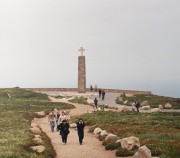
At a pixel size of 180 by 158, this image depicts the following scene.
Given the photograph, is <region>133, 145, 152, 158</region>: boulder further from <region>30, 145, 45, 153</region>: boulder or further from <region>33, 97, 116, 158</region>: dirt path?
<region>30, 145, 45, 153</region>: boulder

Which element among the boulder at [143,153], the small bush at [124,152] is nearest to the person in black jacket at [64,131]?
the small bush at [124,152]

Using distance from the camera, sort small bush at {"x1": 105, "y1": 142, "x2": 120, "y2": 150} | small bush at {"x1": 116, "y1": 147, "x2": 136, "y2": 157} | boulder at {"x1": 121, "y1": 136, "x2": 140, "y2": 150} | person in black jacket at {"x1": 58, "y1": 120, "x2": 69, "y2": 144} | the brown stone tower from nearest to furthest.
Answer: small bush at {"x1": 116, "y1": 147, "x2": 136, "y2": 157} → boulder at {"x1": 121, "y1": 136, "x2": 140, "y2": 150} → small bush at {"x1": 105, "y1": 142, "x2": 120, "y2": 150} → person in black jacket at {"x1": 58, "y1": 120, "x2": 69, "y2": 144} → the brown stone tower

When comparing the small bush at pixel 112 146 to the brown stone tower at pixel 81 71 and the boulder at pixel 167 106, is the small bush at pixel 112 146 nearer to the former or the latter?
the boulder at pixel 167 106

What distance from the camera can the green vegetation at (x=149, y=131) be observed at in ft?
86.1

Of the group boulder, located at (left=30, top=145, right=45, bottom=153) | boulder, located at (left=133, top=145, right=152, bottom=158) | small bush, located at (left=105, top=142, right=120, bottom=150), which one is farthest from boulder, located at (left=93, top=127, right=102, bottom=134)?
boulder, located at (left=133, top=145, right=152, bottom=158)

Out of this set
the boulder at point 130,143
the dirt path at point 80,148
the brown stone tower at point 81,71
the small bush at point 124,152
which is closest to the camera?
the small bush at point 124,152

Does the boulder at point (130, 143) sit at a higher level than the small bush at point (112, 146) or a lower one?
higher

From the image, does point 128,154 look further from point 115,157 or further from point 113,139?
point 113,139

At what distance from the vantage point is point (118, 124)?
141 ft

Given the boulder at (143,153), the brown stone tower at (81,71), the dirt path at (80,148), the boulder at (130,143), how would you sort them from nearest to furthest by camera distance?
the boulder at (143,153) → the boulder at (130,143) → the dirt path at (80,148) → the brown stone tower at (81,71)

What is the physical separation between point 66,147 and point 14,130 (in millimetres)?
7462

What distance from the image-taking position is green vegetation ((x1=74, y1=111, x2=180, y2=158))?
26234 millimetres

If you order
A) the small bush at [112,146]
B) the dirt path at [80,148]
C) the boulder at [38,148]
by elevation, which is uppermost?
the boulder at [38,148]

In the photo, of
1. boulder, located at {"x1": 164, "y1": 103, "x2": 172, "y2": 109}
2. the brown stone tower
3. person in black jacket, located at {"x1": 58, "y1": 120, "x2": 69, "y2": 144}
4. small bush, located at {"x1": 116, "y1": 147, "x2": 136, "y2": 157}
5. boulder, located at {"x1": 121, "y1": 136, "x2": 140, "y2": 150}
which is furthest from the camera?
the brown stone tower
